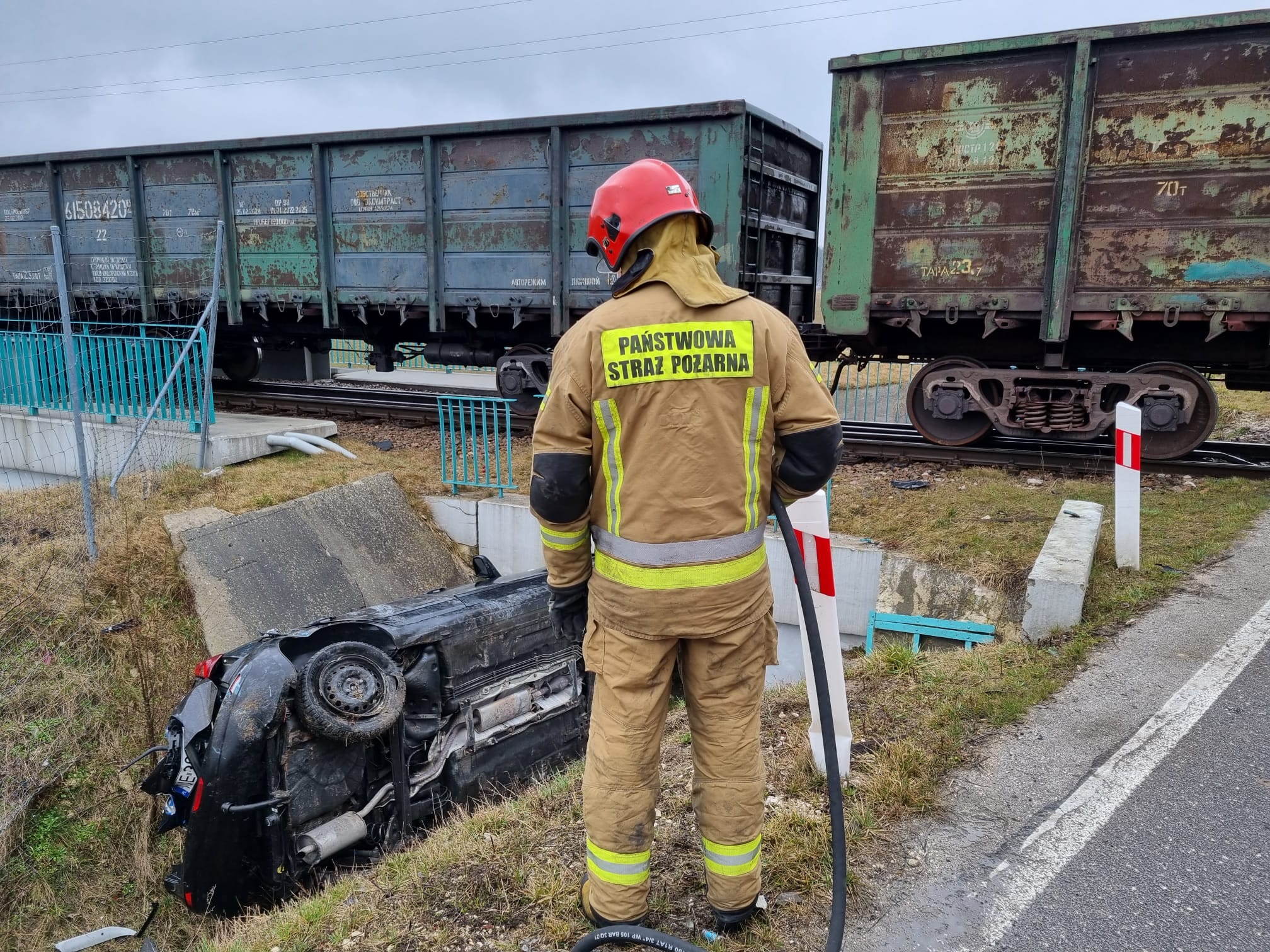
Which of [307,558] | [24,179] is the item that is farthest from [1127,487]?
[24,179]

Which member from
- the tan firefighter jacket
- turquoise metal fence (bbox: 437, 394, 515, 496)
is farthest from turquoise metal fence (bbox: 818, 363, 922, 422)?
the tan firefighter jacket

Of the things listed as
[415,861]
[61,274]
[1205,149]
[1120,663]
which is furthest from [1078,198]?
[61,274]

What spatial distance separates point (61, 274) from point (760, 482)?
6.14 metres

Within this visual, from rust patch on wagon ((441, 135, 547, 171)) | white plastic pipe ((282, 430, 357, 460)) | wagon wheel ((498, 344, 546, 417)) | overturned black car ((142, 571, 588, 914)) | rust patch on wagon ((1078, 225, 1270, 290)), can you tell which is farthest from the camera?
wagon wheel ((498, 344, 546, 417))

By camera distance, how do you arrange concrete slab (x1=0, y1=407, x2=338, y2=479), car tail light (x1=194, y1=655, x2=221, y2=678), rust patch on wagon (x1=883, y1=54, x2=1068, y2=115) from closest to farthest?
car tail light (x1=194, y1=655, x2=221, y2=678) < rust patch on wagon (x1=883, y1=54, x2=1068, y2=115) < concrete slab (x1=0, y1=407, x2=338, y2=479)

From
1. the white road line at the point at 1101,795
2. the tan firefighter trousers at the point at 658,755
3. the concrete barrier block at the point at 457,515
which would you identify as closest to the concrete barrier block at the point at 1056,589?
the white road line at the point at 1101,795

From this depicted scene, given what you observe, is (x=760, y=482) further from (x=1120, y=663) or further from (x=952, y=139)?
(x=952, y=139)

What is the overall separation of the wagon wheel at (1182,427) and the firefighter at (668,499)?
6.48m

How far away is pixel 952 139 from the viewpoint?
7.52 m

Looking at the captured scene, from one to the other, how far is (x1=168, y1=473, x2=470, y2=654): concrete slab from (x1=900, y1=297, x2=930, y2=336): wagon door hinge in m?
4.82

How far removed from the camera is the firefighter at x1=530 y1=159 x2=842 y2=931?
2.12 meters

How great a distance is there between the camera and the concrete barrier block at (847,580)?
19.3ft

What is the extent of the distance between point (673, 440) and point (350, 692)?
7.28 ft

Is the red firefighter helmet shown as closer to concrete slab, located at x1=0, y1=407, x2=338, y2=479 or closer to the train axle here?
the train axle
